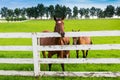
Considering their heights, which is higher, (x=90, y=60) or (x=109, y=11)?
(x=90, y=60)

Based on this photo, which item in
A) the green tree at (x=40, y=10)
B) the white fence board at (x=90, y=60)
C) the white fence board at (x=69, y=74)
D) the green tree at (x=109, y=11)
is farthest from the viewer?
the green tree at (x=40, y=10)

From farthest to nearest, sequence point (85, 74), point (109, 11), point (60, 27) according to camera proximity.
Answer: point (109, 11) < point (60, 27) < point (85, 74)

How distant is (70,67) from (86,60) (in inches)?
140

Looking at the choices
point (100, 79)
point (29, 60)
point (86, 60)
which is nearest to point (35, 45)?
point (29, 60)

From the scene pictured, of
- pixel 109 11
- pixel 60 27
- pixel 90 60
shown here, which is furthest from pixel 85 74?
pixel 109 11

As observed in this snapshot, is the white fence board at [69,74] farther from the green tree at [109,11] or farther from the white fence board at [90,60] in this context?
the green tree at [109,11]

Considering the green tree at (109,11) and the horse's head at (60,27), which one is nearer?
the horse's head at (60,27)

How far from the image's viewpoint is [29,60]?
10.8m

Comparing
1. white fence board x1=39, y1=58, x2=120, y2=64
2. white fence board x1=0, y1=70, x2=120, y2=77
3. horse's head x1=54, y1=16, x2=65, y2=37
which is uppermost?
horse's head x1=54, y1=16, x2=65, y2=37

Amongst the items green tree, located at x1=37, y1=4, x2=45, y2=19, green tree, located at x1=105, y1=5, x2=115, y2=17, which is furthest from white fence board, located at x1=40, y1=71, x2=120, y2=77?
green tree, located at x1=105, y1=5, x2=115, y2=17

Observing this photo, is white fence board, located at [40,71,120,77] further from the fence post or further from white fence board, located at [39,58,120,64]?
white fence board, located at [39,58,120,64]

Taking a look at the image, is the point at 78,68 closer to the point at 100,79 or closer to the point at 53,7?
the point at 100,79

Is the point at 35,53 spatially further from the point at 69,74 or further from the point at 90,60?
the point at 90,60

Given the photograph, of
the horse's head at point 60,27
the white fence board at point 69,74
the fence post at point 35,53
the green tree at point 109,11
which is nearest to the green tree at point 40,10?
the green tree at point 109,11
